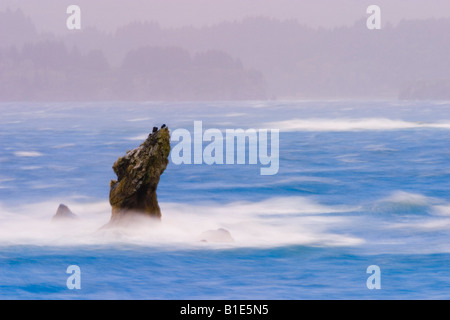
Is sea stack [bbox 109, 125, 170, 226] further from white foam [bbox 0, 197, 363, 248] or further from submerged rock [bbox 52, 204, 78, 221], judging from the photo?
submerged rock [bbox 52, 204, 78, 221]

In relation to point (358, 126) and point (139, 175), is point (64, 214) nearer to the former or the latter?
point (139, 175)

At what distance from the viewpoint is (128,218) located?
21.5 m

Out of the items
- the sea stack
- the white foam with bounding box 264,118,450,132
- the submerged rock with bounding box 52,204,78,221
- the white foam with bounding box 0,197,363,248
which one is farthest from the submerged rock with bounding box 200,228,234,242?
the white foam with bounding box 264,118,450,132

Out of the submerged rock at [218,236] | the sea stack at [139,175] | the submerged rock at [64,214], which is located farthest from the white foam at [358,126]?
the sea stack at [139,175]

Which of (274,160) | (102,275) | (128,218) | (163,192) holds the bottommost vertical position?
(102,275)

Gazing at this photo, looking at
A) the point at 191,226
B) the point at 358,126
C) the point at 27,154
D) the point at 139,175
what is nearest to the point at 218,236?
the point at 191,226

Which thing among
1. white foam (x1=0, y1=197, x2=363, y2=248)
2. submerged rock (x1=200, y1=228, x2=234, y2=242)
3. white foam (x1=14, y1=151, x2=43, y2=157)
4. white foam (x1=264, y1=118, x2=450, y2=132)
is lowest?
submerged rock (x1=200, y1=228, x2=234, y2=242)

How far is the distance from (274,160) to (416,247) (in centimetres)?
4499

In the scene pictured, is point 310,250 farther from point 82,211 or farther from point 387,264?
point 82,211

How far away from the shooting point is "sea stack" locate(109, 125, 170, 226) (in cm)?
2125

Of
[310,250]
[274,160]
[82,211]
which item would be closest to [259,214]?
[82,211]

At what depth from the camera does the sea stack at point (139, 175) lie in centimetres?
2125

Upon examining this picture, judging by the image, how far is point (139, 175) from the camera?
2122cm

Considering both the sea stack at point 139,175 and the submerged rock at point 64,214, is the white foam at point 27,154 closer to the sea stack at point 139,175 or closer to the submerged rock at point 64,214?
the submerged rock at point 64,214
